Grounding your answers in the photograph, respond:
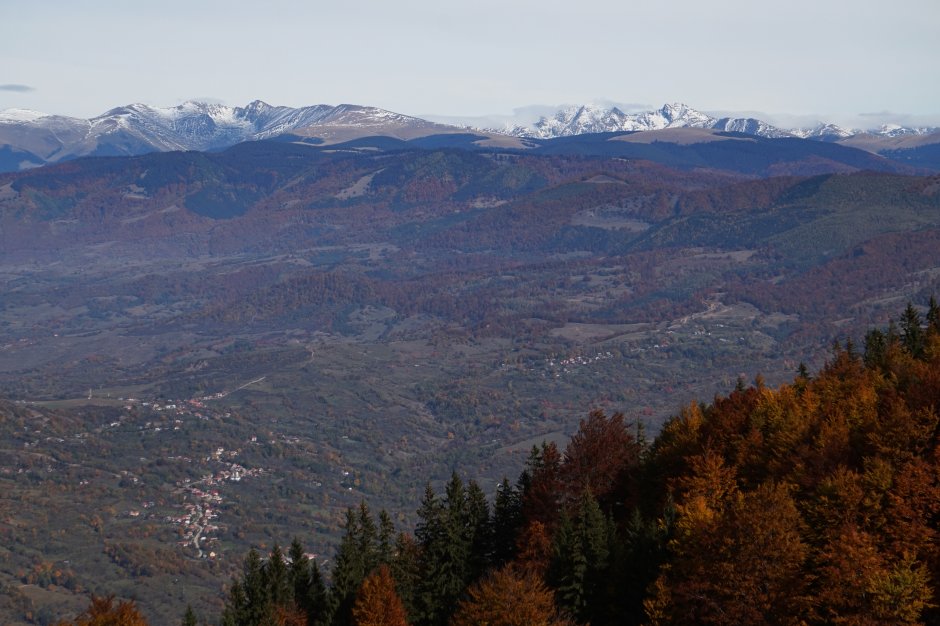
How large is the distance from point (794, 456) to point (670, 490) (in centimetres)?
538

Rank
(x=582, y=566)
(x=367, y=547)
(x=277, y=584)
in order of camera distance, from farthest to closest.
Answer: (x=367, y=547), (x=277, y=584), (x=582, y=566)

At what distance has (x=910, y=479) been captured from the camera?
3659cm

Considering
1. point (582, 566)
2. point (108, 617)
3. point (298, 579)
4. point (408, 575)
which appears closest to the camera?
point (582, 566)

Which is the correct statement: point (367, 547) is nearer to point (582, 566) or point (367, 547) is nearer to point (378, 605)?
point (378, 605)

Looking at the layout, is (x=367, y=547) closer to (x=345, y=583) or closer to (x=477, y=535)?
(x=345, y=583)

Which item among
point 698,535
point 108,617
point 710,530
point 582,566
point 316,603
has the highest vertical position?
point 710,530

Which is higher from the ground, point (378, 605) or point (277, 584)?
point (378, 605)

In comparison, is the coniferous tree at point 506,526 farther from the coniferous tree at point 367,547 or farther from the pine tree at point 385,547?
→ the coniferous tree at point 367,547

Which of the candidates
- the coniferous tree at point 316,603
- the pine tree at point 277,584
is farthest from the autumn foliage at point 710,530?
the pine tree at point 277,584

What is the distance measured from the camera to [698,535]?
35750mm

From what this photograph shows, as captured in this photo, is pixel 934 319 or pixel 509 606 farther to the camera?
pixel 934 319

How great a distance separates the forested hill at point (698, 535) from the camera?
33312mm

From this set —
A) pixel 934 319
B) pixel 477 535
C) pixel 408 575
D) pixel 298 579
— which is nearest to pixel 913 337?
pixel 934 319

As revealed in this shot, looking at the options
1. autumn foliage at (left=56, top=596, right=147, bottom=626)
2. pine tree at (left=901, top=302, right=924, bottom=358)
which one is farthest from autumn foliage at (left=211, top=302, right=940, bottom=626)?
autumn foliage at (left=56, top=596, right=147, bottom=626)
